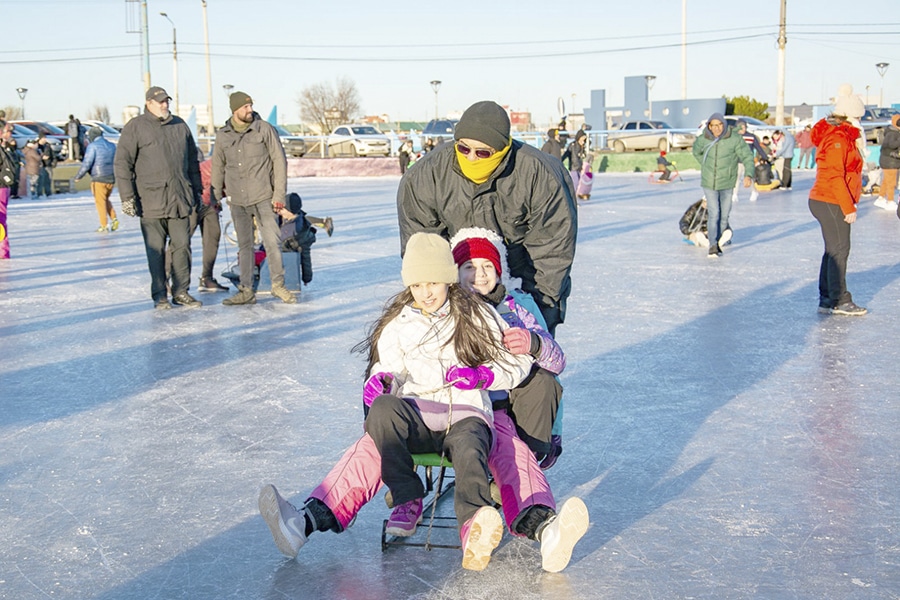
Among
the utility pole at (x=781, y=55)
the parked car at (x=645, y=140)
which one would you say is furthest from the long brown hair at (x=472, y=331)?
the utility pole at (x=781, y=55)

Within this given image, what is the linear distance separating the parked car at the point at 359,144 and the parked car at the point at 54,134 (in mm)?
9539

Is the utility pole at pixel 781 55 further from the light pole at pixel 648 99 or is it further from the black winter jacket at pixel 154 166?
the black winter jacket at pixel 154 166

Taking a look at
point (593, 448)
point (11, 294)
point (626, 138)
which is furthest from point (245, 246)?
point (626, 138)

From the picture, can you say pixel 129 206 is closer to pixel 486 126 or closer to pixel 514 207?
pixel 514 207

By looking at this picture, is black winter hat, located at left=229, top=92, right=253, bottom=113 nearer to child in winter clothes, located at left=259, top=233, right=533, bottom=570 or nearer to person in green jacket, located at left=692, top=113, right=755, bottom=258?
child in winter clothes, located at left=259, top=233, right=533, bottom=570

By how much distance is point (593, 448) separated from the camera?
4668mm

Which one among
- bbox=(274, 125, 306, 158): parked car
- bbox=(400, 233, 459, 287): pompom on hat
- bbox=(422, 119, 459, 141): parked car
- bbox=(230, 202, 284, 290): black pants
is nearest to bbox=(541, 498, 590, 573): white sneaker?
bbox=(400, 233, 459, 287): pompom on hat

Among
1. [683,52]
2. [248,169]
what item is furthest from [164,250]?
[683,52]

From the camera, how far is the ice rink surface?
10.9 ft

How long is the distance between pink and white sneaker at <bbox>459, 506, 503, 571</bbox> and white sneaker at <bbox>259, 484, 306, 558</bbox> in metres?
0.56

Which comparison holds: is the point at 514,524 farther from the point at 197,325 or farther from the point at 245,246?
the point at 245,246

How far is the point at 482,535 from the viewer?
10.1 feet

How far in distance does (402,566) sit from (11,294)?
24.4 ft

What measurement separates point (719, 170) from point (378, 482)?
886 cm
